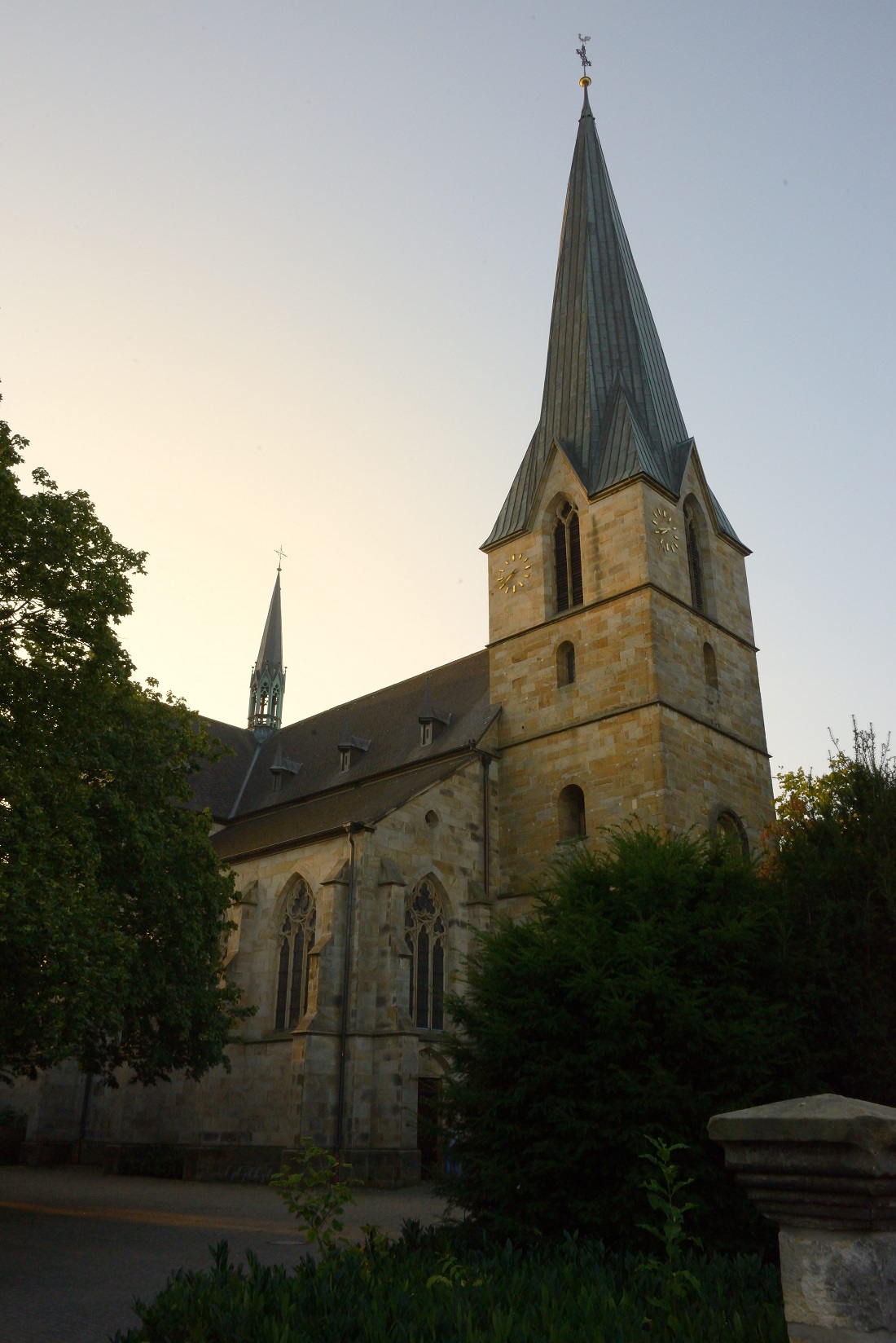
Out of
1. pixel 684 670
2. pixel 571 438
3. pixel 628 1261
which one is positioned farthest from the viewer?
pixel 571 438

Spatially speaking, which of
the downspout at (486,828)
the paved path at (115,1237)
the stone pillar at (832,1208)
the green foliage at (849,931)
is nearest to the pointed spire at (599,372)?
the downspout at (486,828)

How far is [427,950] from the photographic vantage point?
79.0 ft

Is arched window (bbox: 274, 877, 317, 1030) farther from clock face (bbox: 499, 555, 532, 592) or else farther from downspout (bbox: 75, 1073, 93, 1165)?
clock face (bbox: 499, 555, 532, 592)

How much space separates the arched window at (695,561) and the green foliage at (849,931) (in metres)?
15.8

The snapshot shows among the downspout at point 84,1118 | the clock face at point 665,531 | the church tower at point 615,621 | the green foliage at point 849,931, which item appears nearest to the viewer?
the green foliage at point 849,931

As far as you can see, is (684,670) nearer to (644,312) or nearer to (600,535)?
(600,535)

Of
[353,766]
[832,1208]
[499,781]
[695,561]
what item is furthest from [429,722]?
[832,1208]

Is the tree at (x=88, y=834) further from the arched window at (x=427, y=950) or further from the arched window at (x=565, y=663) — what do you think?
the arched window at (x=565, y=663)

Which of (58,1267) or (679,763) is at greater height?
(679,763)

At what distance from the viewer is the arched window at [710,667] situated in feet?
86.2

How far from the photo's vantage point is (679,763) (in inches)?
924

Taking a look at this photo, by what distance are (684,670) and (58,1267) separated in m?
18.2

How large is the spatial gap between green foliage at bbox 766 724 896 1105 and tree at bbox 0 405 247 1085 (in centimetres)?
814

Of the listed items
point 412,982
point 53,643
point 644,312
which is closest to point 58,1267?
point 53,643
